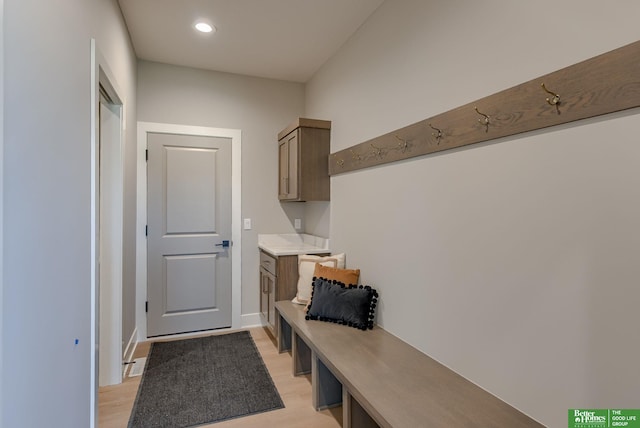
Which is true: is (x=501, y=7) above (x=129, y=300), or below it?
above

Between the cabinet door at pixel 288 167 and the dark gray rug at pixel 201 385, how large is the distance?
1.56 meters

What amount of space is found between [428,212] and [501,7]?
1021 mm

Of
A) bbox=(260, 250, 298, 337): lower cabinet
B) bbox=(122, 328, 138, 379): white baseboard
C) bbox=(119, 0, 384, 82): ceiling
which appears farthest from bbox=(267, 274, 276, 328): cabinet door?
bbox=(119, 0, 384, 82): ceiling

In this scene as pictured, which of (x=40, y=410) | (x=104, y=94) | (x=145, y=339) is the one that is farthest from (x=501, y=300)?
(x=145, y=339)

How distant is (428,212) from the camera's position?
1913mm

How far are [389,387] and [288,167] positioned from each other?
238cm

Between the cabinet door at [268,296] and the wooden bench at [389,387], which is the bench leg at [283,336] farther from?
the wooden bench at [389,387]

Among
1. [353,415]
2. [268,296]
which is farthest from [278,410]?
[268,296]

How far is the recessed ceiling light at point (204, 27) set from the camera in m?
2.68

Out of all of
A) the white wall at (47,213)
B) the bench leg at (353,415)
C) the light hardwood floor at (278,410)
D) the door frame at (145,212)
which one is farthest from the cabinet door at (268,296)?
the white wall at (47,213)

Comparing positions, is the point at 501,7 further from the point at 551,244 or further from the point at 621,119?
the point at 551,244

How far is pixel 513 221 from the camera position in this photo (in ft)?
4.67

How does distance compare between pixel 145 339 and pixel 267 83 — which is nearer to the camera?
pixel 145 339

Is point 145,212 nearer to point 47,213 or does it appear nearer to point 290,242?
point 290,242
